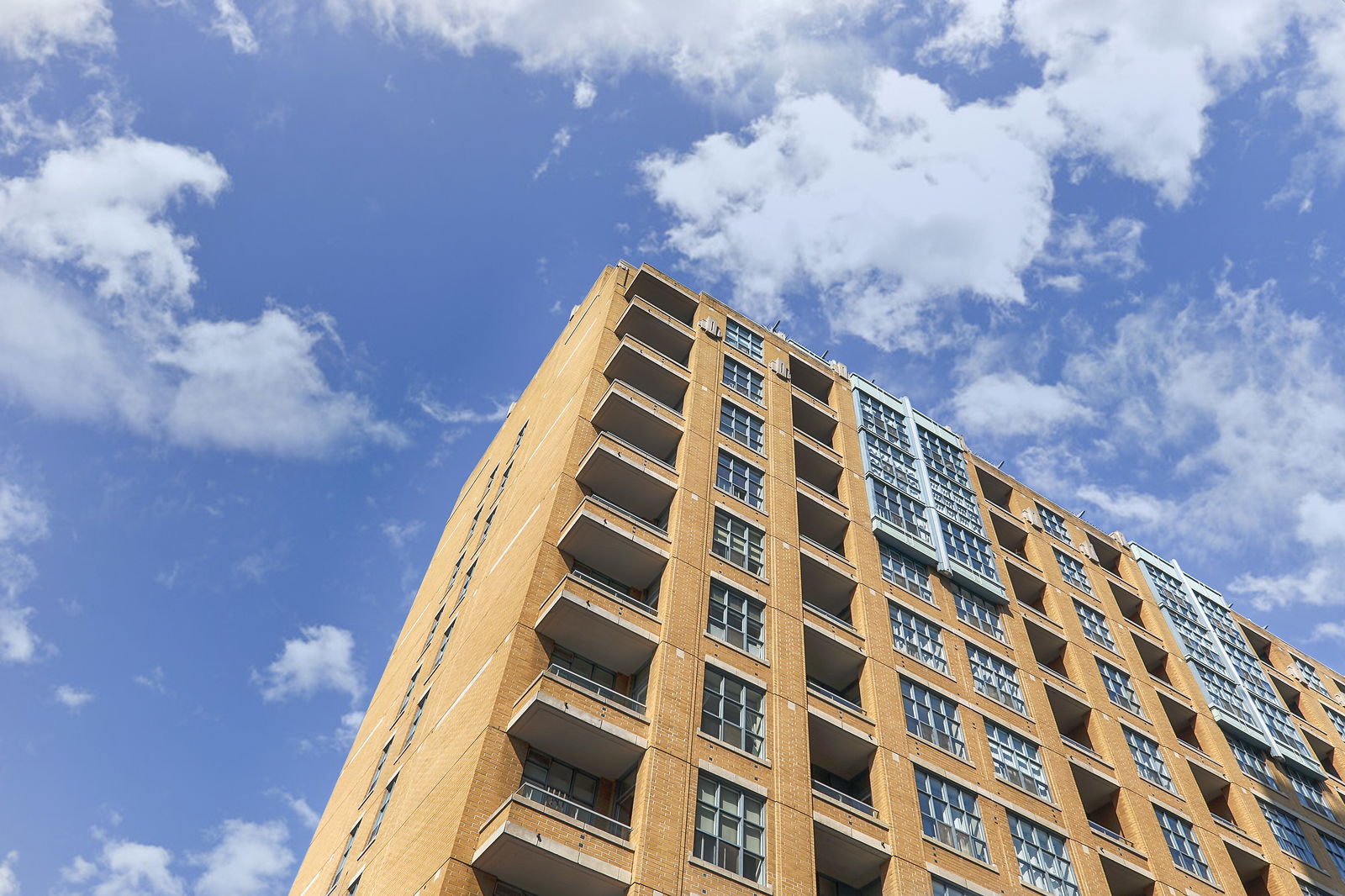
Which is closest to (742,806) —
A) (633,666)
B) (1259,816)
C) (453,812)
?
(633,666)

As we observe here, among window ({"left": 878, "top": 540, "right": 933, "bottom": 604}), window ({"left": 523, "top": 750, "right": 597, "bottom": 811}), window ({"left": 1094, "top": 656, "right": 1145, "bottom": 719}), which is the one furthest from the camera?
window ({"left": 1094, "top": 656, "right": 1145, "bottom": 719})

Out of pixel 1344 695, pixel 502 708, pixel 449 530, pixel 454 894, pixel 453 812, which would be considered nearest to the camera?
pixel 454 894

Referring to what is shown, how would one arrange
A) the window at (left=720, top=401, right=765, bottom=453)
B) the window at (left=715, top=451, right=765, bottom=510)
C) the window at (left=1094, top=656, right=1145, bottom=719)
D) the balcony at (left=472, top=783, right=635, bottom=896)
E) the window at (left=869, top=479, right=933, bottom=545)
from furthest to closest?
1. the window at (left=1094, top=656, right=1145, bottom=719)
2. the window at (left=869, top=479, right=933, bottom=545)
3. the window at (left=720, top=401, right=765, bottom=453)
4. the window at (left=715, top=451, right=765, bottom=510)
5. the balcony at (left=472, top=783, right=635, bottom=896)

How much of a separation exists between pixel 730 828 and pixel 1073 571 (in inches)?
1399

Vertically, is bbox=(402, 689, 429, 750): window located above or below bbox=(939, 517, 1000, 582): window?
below

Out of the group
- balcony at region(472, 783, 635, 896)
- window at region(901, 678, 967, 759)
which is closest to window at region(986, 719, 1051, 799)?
window at region(901, 678, 967, 759)

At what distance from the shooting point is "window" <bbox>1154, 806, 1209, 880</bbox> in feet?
136

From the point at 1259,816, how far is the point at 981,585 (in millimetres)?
17385

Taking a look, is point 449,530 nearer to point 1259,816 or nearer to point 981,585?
point 981,585

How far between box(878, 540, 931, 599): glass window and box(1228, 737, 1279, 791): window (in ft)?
68.3

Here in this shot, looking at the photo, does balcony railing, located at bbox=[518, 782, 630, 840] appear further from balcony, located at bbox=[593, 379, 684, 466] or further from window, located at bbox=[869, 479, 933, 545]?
window, located at bbox=[869, 479, 933, 545]

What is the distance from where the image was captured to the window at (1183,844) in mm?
41384

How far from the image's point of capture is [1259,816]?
1870 inches

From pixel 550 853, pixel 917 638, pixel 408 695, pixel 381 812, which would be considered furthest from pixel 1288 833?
pixel 381 812
